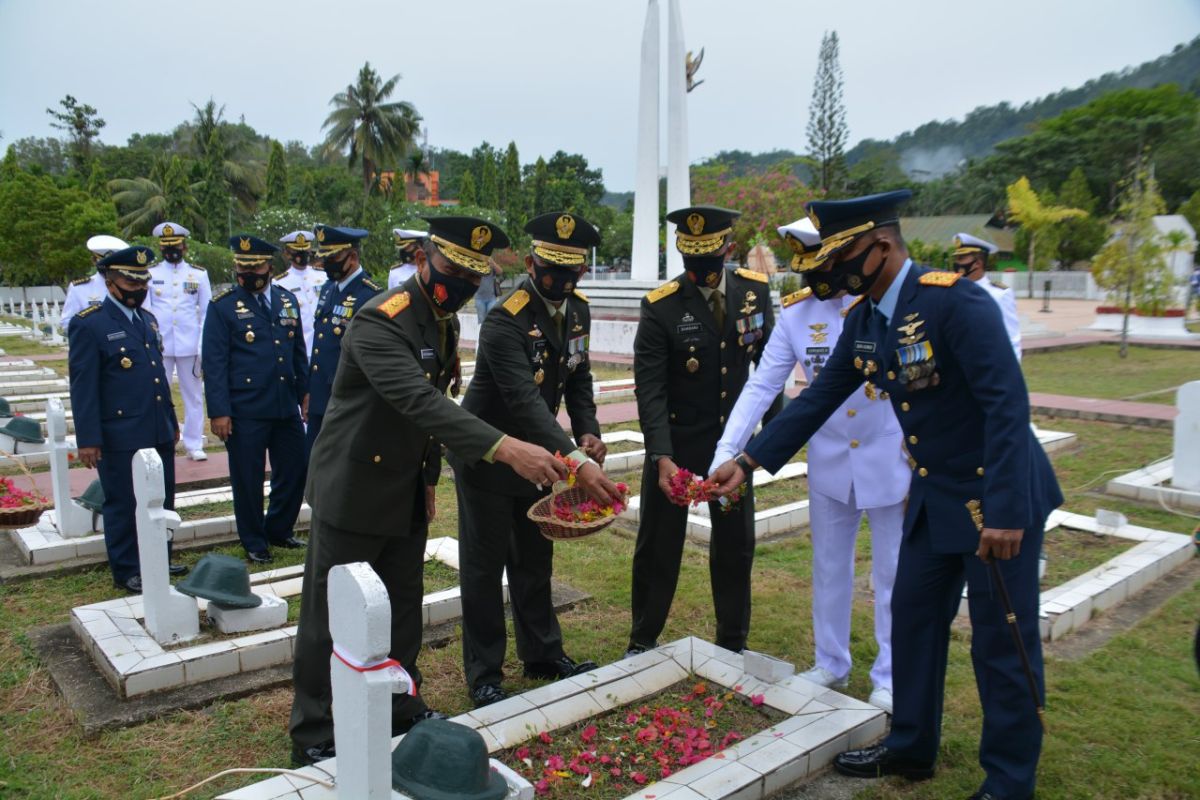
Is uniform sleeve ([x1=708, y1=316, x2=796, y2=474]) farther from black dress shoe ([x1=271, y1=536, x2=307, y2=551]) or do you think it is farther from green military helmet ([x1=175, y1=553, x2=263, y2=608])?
black dress shoe ([x1=271, y1=536, x2=307, y2=551])

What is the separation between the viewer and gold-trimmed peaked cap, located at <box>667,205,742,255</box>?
3.95 metres

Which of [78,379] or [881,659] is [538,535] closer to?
[881,659]

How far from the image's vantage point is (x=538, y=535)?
4098 mm

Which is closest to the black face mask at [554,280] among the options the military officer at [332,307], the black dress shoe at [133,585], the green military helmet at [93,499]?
the military officer at [332,307]

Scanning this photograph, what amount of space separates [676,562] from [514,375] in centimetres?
129

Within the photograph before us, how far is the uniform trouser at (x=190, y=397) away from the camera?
884cm

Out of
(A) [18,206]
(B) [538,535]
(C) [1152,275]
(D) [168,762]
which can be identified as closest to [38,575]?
(D) [168,762]

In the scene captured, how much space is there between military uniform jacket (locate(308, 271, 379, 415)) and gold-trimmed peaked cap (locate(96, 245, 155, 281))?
3.94 feet

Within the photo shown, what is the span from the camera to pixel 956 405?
3014mm

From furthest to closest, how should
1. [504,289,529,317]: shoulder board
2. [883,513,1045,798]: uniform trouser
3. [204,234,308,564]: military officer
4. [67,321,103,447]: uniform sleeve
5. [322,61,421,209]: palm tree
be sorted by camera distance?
[322,61,421,209]: palm tree, [204,234,308,564]: military officer, [67,321,103,447]: uniform sleeve, [504,289,529,317]: shoulder board, [883,513,1045,798]: uniform trouser

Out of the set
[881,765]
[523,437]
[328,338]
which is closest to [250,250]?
[328,338]

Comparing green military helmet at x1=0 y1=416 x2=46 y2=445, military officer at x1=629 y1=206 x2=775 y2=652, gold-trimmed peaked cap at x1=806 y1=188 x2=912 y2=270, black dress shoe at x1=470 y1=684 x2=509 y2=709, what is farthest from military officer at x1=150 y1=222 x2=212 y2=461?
gold-trimmed peaked cap at x1=806 y1=188 x2=912 y2=270

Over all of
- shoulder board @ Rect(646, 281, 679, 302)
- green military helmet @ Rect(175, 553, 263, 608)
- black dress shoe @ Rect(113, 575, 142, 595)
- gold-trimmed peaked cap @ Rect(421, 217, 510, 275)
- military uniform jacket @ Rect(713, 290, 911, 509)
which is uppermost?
gold-trimmed peaked cap @ Rect(421, 217, 510, 275)

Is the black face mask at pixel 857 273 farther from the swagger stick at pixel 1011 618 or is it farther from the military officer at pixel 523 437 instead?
the military officer at pixel 523 437
